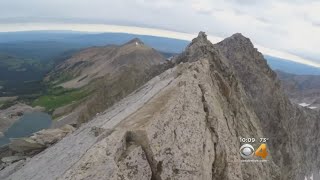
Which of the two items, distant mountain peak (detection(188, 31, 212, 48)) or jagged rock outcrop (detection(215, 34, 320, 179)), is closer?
distant mountain peak (detection(188, 31, 212, 48))

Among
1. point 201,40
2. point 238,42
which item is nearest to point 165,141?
point 201,40

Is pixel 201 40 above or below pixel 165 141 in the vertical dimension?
above

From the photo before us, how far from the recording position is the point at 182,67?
33.3 meters

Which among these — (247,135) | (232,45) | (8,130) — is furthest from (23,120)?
(247,135)

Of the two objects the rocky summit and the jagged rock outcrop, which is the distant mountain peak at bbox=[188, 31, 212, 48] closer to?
the jagged rock outcrop

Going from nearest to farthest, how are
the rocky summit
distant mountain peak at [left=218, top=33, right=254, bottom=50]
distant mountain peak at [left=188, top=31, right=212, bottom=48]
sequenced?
the rocky summit → distant mountain peak at [left=188, top=31, right=212, bottom=48] → distant mountain peak at [left=218, top=33, right=254, bottom=50]

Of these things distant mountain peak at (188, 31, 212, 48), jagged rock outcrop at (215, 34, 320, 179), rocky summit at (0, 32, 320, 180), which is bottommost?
jagged rock outcrop at (215, 34, 320, 179)

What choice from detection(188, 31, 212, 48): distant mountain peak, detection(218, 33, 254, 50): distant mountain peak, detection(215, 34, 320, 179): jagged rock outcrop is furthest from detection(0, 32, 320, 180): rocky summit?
detection(218, 33, 254, 50): distant mountain peak

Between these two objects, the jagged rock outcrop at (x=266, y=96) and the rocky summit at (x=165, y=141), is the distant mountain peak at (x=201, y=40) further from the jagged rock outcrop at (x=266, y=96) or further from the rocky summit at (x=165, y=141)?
the rocky summit at (x=165, y=141)

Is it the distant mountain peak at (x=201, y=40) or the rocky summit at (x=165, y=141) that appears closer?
the rocky summit at (x=165, y=141)

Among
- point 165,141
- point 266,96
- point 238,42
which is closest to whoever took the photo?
point 165,141

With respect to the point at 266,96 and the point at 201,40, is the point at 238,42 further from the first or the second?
the point at 201,40

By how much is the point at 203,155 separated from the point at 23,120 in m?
179

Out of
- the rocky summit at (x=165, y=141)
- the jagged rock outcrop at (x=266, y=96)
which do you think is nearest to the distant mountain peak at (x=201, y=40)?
the jagged rock outcrop at (x=266, y=96)
